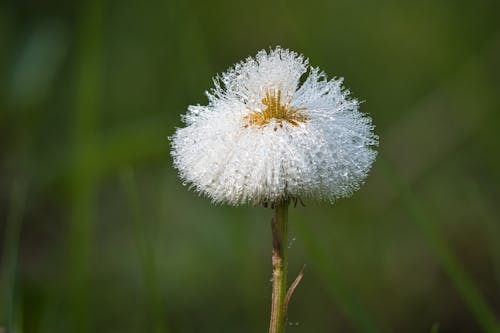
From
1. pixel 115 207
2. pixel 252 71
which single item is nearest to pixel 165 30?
pixel 115 207

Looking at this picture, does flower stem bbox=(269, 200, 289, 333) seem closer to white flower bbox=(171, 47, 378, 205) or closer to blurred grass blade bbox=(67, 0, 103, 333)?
white flower bbox=(171, 47, 378, 205)

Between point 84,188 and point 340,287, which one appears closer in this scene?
point 340,287

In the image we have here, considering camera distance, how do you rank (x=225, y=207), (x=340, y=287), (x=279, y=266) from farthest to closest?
(x=225, y=207)
(x=340, y=287)
(x=279, y=266)

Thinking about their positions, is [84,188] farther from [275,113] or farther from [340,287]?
[275,113]

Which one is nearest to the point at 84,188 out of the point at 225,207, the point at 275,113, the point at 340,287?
the point at 225,207

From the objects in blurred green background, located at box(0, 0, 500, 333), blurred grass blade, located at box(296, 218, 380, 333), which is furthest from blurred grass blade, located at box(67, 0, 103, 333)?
blurred grass blade, located at box(296, 218, 380, 333)

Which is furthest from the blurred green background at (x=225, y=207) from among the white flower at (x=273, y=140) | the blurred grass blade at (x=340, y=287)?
the white flower at (x=273, y=140)

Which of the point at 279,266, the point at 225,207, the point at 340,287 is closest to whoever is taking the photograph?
the point at 279,266
